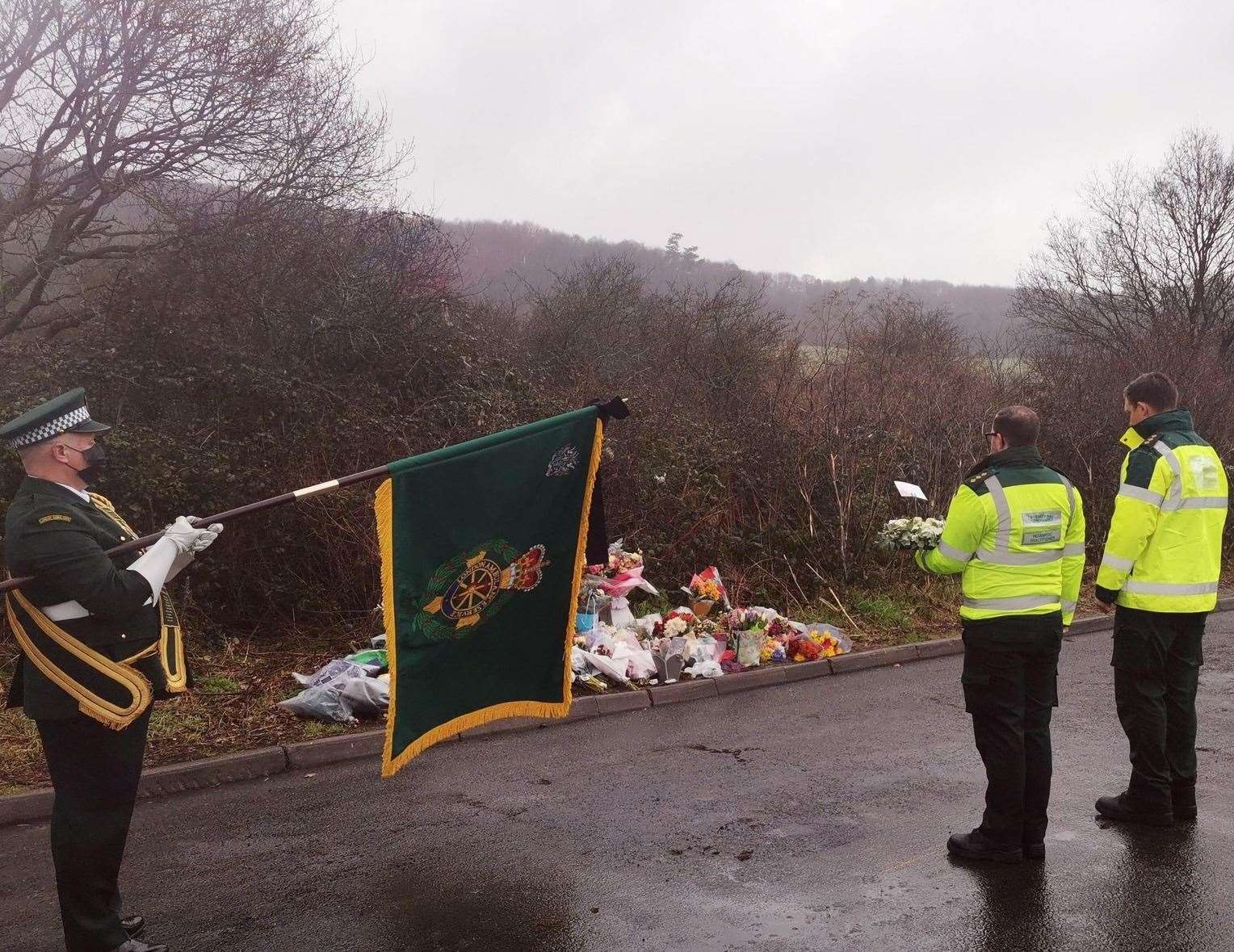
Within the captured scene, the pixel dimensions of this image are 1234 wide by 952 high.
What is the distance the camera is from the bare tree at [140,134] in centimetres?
1247

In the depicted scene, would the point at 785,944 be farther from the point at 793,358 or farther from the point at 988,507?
the point at 793,358

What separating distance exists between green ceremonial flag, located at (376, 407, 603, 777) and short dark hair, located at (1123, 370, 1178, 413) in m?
2.66

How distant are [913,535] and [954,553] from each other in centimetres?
31

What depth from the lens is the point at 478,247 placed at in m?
18.1

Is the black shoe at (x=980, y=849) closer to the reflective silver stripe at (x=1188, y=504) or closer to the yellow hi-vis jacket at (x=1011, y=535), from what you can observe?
the yellow hi-vis jacket at (x=1011, y=535)

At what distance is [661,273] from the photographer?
85.6 ft

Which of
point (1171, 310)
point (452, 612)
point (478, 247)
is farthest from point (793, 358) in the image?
point (1171, 310)

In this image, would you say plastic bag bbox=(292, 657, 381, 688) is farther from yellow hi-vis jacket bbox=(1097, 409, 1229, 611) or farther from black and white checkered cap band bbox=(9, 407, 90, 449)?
yellow hi-vis jacket bbox=(1097, 409, 1229, 611)

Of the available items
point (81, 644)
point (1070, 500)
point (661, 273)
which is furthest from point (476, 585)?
point (661, 273)

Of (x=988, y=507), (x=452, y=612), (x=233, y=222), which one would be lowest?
(x=452, y=612)

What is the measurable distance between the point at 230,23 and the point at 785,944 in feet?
42.4

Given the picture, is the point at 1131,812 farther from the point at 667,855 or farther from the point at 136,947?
the point at 136,947

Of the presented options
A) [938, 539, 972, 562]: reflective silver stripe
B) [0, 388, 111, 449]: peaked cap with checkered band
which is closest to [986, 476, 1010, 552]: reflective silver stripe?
[938, 539, 972, 562]: reflective silver stripe

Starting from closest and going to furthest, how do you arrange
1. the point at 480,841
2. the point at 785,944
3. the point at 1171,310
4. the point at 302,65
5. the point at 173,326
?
the point at 785,944 < the point at 480,841 < the point at 173,326 < the point at 302,65 < the point at 1171,310
